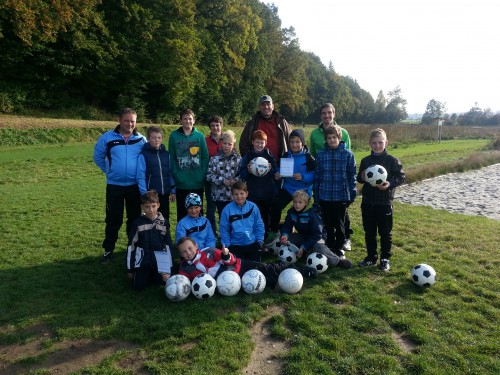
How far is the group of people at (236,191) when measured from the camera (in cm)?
604

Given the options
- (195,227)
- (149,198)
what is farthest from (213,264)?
(149,198)

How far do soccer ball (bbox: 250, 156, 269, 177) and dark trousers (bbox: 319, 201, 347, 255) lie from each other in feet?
3.87

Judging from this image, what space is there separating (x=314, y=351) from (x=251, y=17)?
51.9 metres

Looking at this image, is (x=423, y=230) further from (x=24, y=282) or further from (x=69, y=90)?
(x=69, y=90)

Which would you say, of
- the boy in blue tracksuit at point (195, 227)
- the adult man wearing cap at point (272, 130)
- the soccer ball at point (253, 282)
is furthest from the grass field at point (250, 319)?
the adult man wearing cap at point (272, 130)

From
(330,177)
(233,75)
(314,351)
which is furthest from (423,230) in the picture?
(233,75)

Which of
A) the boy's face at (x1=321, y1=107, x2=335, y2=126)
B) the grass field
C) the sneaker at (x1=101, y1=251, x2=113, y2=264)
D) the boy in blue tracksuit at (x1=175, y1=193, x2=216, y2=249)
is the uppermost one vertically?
the boy's face at (x1=321, y1=107, x2=335, y2=126)

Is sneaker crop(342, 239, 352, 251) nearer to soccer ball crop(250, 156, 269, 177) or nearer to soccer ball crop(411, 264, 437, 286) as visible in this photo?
soccer ball crop(411, 264, 437, 286)

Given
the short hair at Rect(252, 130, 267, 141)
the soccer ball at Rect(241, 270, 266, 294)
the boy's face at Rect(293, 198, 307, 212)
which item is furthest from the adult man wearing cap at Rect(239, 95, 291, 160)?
the soccer ball at Rect(241, 270, 266, 294)

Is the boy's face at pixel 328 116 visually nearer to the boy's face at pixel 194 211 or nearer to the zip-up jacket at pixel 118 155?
the boy's face at pixel 194 211

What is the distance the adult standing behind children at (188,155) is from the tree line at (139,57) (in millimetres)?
25684

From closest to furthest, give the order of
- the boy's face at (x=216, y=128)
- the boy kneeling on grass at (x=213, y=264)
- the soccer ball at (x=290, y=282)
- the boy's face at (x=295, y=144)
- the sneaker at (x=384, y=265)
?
the soccer ball at (x=290, y=282)
the boy kneeling on grass at (x=213, y=264)
the sneaker at (x=384, y=265)
the boy's face at (x=295, y=144)
the boy's face at (x=216, y=128)

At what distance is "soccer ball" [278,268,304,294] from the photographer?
567 centimetres

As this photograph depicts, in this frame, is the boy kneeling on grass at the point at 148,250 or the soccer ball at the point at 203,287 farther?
the boy kneeling on grass at the point at 148,250
